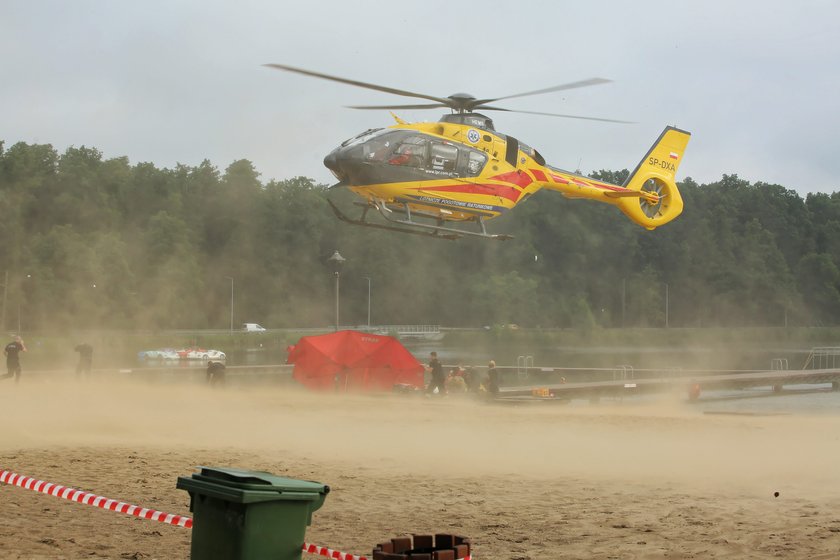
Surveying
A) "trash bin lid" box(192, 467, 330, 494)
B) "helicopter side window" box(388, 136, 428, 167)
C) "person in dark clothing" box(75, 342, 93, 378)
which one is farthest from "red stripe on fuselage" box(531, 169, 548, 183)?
"person in dark clothing" box(75, 342, 93, 378)

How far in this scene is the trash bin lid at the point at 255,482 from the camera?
693 cm

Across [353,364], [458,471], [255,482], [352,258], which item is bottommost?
[458,471]

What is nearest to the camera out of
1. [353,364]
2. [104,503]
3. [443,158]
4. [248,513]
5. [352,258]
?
[248,513]

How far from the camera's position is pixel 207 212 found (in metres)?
81.4

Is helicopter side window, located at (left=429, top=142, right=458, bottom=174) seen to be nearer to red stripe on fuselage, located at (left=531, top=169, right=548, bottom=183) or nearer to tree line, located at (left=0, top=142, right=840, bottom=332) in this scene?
red stripe on fuselage, located at (left=531, top=169, right=548, bottom=183)

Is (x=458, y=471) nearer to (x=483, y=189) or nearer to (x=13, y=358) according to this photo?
(x=483, y=189)

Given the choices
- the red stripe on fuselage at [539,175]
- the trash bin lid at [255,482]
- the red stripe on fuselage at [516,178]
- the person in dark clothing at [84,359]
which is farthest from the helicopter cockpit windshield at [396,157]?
the person in dark clothing at [84,359]

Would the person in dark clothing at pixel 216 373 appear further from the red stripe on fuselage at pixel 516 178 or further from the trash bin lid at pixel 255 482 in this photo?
the trash bin lid at pixel 255 482

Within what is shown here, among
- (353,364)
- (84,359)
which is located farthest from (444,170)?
(84,359)

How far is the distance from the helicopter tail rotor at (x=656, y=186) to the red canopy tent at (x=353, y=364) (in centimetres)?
947

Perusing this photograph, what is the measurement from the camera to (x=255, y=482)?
6977 mm

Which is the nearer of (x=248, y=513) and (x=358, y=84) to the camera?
(x=248, y=513)

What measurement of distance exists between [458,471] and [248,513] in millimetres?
8536

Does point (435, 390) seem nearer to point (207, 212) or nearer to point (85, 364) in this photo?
point (85, 364)
